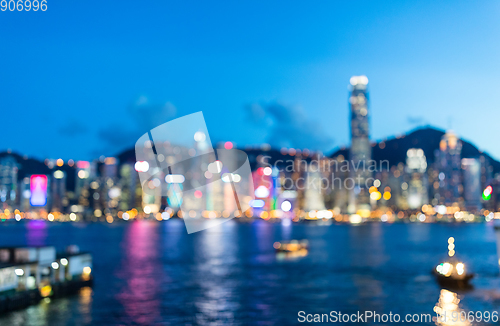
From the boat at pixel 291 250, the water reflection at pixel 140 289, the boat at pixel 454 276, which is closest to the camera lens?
the water reflection at pixel 140 289

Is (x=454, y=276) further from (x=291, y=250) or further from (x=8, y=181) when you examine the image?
(x=8, y=181)

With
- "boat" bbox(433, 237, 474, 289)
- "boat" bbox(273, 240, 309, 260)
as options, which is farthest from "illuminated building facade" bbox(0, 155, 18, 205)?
"boat" bbox(433, 237, 474, 289)

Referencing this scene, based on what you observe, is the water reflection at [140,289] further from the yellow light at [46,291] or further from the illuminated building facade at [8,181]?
the illuminated building facade at [8,181]

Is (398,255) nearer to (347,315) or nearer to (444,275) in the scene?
(444,275)

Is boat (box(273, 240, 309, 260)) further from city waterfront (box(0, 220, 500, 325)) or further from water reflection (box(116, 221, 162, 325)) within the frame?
water reflection (box(116, 221, 162, 325))

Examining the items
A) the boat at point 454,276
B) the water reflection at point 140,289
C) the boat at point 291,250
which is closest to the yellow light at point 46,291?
the water reflection at point 140,289

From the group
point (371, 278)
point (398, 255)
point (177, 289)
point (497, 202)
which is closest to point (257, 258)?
point (398, 255)

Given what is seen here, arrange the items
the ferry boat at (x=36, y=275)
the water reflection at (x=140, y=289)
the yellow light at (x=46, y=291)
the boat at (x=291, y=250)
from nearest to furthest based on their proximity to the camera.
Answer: the ferry boat at (x=36, y=275)
the water reflection at (x=140, y=289)
the yellow light at (x=46, y=291)
the boat at (x=291, y=250)

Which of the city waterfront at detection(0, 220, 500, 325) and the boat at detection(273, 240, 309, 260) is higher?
the boat at detection(273, 240, 309, 260)

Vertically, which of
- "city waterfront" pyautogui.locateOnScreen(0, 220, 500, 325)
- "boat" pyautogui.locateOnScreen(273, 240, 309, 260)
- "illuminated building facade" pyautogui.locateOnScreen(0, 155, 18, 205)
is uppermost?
"illuminated building facade" pyautogui.locateOnScreen(0, 155, 18, 205)

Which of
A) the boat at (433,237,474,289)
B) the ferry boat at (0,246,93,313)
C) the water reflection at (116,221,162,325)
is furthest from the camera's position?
the boat at (433,237,474,289)

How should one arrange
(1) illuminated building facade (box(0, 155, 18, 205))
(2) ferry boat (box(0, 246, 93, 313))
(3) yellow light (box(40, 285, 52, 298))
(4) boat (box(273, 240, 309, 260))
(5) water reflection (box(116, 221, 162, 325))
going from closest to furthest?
(2) ferry boat (box(0, 246, 93, 313)), (5) water reflection (box(116, 221, 162, 325)), (3) yellow light (box(40, 285, 52, 298)), (4) boat (box(273, 240, 309, 260)), (1) illuminated building facade (box(0, 155, 18, 205))

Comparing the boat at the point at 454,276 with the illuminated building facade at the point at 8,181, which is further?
the illuminated building facade at the point at 8,181
